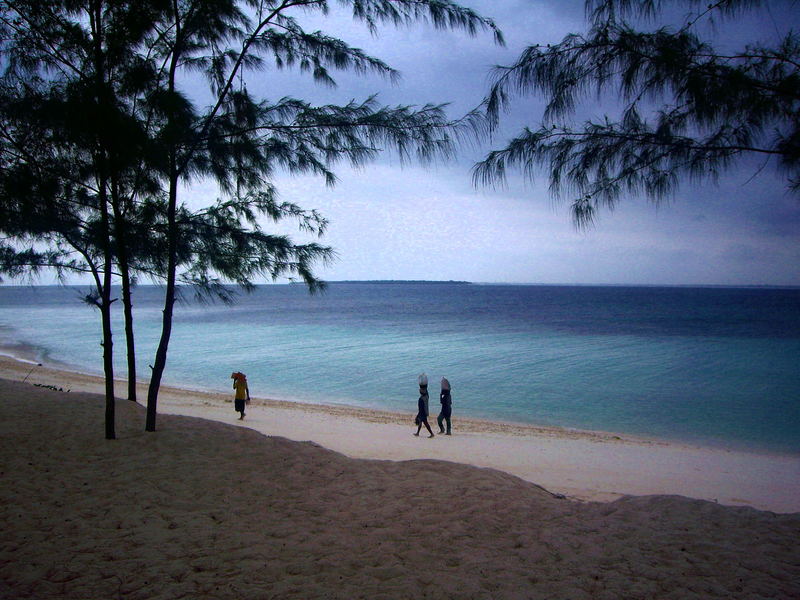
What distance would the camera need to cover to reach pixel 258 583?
3.70 metres

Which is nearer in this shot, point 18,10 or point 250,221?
point 18,10

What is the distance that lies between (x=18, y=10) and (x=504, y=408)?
1725 cm

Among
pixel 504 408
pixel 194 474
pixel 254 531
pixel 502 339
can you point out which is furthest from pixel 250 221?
pixel 502 339

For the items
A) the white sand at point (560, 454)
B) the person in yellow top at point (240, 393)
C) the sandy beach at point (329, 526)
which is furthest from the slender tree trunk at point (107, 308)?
the person in yellow top at point (240, 393)

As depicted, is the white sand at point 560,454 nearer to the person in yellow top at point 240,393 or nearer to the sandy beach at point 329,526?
the sandy beach at point 329,526

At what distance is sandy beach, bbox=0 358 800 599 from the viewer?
377 centimetres

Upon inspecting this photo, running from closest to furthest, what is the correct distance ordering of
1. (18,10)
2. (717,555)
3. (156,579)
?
(156,579) → (717,555) → (18,10)

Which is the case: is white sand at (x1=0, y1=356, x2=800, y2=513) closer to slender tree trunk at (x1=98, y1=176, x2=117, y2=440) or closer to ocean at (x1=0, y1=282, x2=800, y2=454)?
ocean at (x1=0, y1=282, x2=800, y2=454)

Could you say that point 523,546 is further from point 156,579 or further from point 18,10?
point 18,10

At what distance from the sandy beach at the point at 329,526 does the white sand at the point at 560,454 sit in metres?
0.16

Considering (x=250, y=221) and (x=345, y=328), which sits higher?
(x=250, y=221)

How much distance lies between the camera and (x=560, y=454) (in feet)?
37.4

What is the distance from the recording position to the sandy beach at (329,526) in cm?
377

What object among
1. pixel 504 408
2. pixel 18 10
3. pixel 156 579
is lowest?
pixel 504 408
